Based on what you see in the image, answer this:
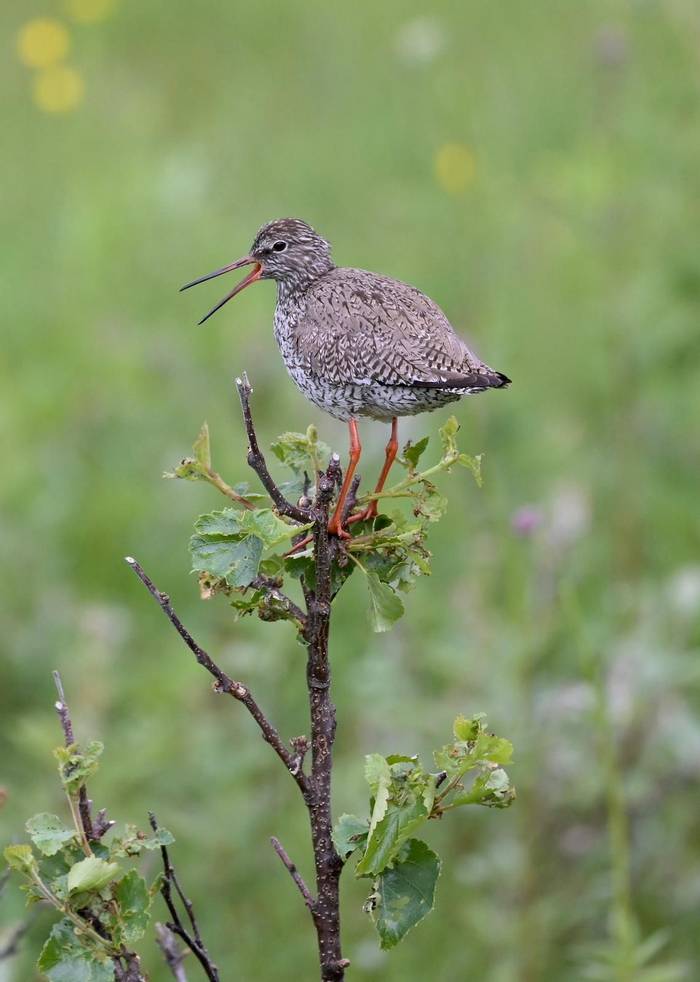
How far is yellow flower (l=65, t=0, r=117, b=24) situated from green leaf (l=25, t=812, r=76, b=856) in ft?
38.8

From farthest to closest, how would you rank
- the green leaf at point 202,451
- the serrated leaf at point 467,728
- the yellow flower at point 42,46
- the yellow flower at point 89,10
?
1. the yellow flower at point 89,10
2. the yellow flower at point 42,46
3. the green leaf at point 202,451
4. the serrated leaf at point 467,728

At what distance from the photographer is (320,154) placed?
39.4 ft

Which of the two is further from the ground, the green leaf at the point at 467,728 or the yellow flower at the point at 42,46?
the yellow flower at the point at 42,46

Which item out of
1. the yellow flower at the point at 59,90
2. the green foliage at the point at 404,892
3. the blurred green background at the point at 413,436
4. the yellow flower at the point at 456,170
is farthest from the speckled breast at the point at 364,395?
the yellow flower at the point at 59,90

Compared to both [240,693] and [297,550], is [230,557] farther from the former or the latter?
[297,550]

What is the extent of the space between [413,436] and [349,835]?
477 cm

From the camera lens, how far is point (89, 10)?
13.1 metres

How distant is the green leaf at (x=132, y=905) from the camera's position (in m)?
2.20

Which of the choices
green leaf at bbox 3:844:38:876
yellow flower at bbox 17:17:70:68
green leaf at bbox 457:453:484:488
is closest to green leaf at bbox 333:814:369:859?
green leaf at bbox 3:844:38:876

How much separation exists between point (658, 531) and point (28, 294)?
4683 millimetres

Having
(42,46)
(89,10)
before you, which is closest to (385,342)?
(42,46)

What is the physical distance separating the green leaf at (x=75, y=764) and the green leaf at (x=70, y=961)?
0.22 metres

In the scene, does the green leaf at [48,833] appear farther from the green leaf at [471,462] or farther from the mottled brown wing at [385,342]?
the mottled brown wing at [385,342]

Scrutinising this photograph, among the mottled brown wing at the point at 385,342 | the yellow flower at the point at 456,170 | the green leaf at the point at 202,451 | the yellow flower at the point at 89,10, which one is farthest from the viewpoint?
the yellow flower at the point at 89,10
